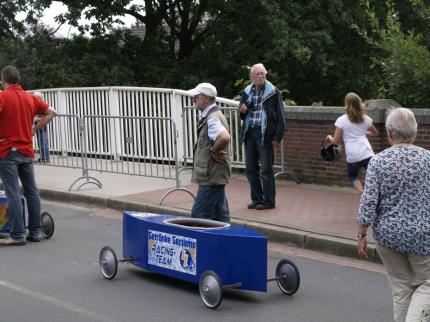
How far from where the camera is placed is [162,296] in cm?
684

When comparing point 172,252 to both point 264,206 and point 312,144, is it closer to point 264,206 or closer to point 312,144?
point 264,206

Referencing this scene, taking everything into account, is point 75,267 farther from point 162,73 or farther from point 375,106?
point 162,73

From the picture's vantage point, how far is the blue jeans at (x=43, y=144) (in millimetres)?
14276

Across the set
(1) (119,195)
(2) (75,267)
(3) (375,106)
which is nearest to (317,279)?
(2) (75,267)

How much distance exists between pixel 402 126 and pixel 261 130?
513cm

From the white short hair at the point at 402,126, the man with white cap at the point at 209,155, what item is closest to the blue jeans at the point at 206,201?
the man with white cap at the point at 209,155

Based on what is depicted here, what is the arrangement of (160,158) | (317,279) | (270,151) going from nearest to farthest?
(317,279)
(270,151)
(160,158)

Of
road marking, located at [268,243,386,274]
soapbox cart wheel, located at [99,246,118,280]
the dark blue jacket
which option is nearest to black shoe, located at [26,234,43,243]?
soapbox cart wheel, located at [99,246,118,280]

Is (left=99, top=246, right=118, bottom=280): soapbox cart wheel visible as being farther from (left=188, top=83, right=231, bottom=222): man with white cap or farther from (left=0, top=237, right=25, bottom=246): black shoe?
(left=0, top=237, right=25, bottom=246): black shoe

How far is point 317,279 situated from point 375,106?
4248 mm

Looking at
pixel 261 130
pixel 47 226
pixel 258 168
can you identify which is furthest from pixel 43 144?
pixel 261 130

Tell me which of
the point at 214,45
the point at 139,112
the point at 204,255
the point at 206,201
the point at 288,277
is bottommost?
the point at 288,277

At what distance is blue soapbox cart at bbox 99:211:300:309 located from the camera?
6445 mm

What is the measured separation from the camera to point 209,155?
753 cm
